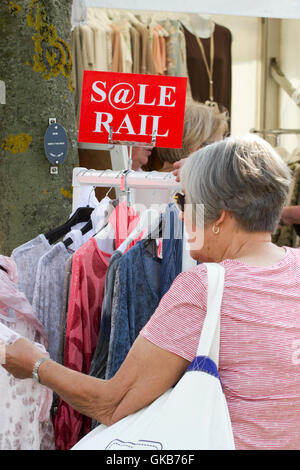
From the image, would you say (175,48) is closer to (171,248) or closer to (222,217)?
(171,248)

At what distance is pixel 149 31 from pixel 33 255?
3.31 m

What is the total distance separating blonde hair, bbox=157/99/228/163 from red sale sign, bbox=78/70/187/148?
680mm

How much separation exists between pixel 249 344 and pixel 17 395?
25.5 inches

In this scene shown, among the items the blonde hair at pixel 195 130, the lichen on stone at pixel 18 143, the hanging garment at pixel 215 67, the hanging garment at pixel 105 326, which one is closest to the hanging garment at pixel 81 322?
the hanging garment at pixel 105 326

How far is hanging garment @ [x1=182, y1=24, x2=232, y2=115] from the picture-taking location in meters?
4.89

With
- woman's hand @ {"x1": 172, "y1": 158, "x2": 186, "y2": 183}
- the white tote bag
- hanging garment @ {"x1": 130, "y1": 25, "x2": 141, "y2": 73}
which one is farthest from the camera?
hanging garment @ {"x1": 130, "y1": 25, "x2": 141, "y2": 73}

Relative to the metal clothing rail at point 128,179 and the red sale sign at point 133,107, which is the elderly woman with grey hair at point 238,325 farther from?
the red sale sign at point 133,107

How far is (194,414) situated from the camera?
128 cm

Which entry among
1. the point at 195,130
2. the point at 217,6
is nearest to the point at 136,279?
the point at 195,130

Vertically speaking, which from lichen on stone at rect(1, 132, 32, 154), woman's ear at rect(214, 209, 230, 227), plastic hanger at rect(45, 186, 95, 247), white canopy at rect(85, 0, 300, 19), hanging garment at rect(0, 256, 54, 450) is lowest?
hanging garment at rect(0, 256, 54, 450)

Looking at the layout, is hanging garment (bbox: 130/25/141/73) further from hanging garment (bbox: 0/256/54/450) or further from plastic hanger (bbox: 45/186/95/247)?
hanging garment (bbox: 0/256/54/450)

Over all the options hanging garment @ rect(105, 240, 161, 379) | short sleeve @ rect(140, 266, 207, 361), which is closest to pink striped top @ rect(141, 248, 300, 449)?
short sleeve @ rect(140, 266, 207, 361)

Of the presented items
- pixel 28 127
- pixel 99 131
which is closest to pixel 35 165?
pixel 28 127
